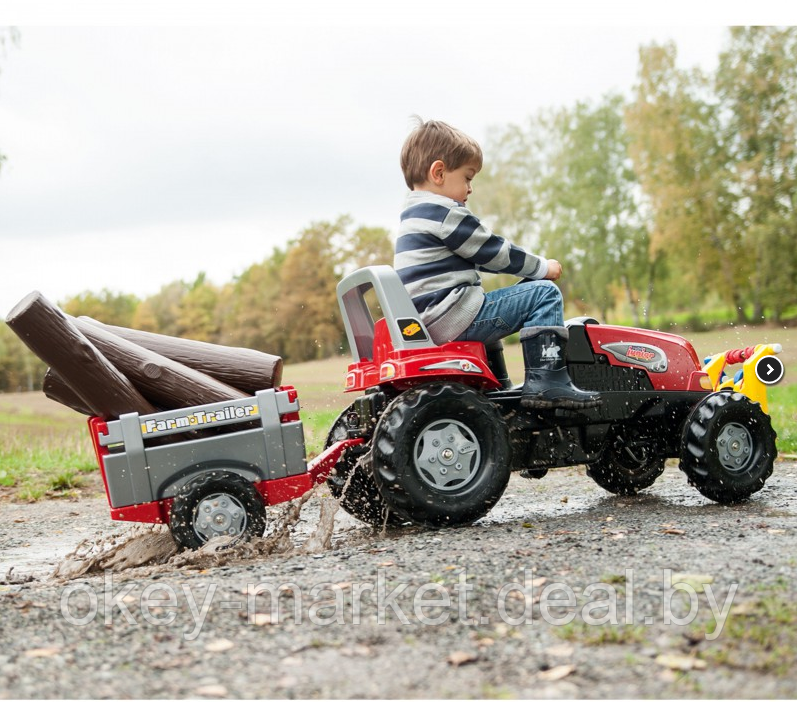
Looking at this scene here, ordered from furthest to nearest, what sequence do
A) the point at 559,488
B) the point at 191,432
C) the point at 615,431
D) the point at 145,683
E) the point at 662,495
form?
the point at 559,488 < the point at 662,495 < the point at 615,431 < the point at 191,432 < the point at 145,683

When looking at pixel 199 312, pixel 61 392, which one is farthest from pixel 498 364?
pixel 199 312

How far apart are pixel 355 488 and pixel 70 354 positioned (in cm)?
189

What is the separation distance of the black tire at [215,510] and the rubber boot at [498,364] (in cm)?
168

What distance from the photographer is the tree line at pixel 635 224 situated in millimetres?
34156

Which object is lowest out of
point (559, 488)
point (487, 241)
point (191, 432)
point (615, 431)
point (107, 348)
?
point (559, 488)

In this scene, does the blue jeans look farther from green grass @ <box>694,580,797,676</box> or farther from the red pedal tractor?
green grass @ <box>694,580,797,676</box>

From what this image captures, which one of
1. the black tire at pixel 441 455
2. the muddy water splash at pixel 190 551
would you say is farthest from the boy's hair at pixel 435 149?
the muddy water splash at pixel 190 551

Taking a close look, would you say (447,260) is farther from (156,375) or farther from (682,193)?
(682,193)

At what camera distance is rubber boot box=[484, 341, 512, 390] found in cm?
566

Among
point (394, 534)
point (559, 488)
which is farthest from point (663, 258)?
point (394, 534)

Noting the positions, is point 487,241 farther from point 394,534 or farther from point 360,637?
point 360,637

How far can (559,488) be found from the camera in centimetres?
779

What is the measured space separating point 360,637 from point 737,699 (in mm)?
1236

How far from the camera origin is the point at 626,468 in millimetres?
6543
